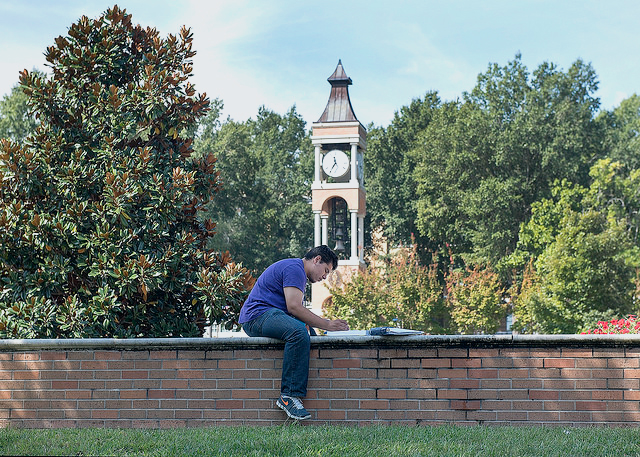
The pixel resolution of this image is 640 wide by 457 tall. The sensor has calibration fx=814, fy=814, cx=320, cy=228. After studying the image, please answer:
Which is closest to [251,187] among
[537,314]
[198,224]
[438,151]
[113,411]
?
[438,151]

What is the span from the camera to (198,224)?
10547mm

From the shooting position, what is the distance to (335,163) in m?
43.9

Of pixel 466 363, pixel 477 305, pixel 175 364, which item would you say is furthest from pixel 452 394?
pixel 477 305

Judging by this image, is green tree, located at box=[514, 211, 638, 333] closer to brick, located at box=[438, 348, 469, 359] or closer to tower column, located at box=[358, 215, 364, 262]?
tower column, located at box=[358, 215, 364, 262]

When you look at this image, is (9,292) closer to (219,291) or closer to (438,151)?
(219,291)

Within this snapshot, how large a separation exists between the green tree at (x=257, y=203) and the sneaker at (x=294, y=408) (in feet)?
134

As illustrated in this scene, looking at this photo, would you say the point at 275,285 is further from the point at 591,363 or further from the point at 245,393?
the point at 591,363

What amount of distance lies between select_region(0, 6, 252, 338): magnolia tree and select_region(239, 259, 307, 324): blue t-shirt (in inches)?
103

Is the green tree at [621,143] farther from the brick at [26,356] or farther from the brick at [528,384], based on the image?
the brick at [26,356]

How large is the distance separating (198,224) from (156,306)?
48.8 inches

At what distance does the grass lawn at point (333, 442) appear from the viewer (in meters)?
5.39

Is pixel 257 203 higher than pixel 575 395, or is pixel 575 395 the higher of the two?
pixel 257 203

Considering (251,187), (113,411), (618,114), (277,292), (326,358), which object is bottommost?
(113,411)

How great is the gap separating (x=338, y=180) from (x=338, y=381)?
37.5 m
